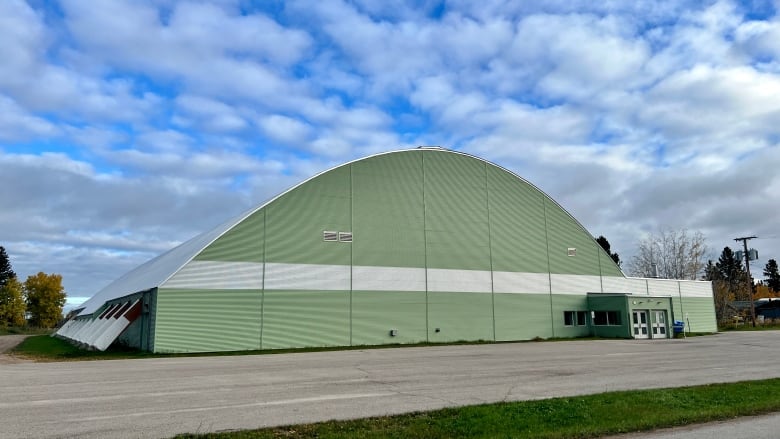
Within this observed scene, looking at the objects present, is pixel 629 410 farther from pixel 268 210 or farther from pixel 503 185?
pixel 503 185

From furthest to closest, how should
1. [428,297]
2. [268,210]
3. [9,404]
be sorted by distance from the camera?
[428,297]
[268,210]
[9,404]

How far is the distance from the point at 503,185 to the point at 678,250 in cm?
5019

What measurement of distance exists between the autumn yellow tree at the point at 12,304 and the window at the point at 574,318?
93.0m

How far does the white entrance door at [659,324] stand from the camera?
140 feet

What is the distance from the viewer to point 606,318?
1690 inches

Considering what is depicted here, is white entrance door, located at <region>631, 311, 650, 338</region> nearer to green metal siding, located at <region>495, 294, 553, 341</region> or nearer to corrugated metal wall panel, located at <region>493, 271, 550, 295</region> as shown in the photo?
green metal siding, located at <region>495, 294, 553, 341</region>

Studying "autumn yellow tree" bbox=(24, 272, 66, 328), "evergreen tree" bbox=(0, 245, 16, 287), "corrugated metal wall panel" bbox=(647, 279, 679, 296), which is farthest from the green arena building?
"evergreen tree" bbox=(0, 245, 16, 287)

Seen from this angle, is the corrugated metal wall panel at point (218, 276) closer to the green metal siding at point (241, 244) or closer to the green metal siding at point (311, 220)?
the green metal siding at point (241, 244)

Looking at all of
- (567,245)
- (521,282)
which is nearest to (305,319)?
(521,282)

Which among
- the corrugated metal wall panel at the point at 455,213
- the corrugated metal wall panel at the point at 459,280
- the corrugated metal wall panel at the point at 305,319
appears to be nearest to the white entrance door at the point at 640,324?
the corrugated metal wall panel at the point at 459,280

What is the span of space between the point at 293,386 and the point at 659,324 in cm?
3707

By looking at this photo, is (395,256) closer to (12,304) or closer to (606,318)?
(606,318)

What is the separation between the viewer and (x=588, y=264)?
145 feet

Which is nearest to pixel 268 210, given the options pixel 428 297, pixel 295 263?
pixel 295 263
